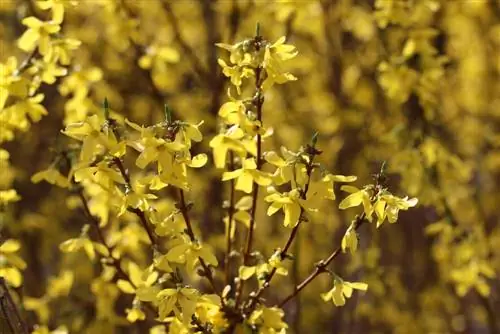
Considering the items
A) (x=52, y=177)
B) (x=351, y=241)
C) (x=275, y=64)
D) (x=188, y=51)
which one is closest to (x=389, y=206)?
(x=351, y=241)

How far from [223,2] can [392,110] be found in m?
1.14

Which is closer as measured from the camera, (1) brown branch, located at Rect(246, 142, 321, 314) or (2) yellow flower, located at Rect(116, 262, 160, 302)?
(1) brown branch, located at Rect(246, 142, 321, 314)

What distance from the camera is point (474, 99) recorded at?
555 cm

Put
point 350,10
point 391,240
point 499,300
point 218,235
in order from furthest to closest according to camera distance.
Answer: point 391,240 < point 499,300 < point 350,10 < point 218,235

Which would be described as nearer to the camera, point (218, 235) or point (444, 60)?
point (444, 60)

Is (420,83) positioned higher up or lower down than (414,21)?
lower down

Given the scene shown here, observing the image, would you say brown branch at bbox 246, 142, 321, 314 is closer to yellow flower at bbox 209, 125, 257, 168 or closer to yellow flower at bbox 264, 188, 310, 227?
yellow flower at bbox 264, 188, 310, 227

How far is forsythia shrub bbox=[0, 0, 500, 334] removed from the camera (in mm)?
2098

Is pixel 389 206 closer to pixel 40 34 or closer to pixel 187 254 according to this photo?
pixel 187 254

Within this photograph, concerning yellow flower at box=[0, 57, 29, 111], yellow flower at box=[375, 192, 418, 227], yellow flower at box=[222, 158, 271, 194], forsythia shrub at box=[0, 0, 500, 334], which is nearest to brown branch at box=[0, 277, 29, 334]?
forsythia shrub at box=[0, 0, 500, 334]

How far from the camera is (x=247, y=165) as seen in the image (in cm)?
205

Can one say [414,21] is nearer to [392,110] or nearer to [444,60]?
[444,60]

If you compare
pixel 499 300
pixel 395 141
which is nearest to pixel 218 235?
pixel 395 141

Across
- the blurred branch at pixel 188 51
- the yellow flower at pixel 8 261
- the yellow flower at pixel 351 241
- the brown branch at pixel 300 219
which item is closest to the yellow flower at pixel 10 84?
the yellow flower at pixel 8 261
